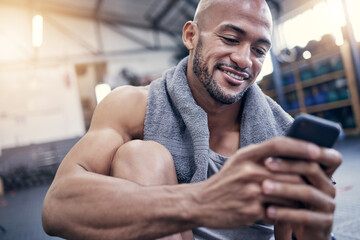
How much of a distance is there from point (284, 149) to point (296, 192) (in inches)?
3.4

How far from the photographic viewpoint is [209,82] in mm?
1156

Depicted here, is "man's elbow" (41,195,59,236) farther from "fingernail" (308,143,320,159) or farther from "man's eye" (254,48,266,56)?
"man's eye" (254,48,266,56)

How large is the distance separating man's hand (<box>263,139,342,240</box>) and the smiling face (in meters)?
0.61

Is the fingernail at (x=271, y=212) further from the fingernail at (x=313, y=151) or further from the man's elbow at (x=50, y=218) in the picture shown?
the man's elbow at (x=50, y=218)

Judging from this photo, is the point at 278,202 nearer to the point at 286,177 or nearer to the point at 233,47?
the point at 286,177

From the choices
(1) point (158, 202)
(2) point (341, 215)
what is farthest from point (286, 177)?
(2) point (341, 215)

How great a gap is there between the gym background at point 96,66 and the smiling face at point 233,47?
2.25 m

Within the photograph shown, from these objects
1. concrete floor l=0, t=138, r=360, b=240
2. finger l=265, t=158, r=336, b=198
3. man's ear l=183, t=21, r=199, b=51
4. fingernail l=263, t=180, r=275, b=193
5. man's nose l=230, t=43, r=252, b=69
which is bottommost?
concrete floor l=0, t=138, r=360, b=240

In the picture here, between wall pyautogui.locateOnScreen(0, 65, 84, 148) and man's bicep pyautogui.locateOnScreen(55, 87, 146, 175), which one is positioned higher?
wall pyautogui.locateOnScreen(0, 65, 84, 148)

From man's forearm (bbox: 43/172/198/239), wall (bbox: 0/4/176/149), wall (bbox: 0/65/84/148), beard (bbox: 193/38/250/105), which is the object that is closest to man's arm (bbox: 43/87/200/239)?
man's forearm (bbox: 43/172/198/239)

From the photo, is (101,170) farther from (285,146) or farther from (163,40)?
(163,40)

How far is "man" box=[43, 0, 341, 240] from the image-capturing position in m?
0.54

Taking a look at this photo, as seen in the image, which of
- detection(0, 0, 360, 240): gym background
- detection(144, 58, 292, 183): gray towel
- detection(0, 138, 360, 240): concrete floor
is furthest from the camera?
detection(0, 0, 360, 240): gym background

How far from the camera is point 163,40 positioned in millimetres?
9289
